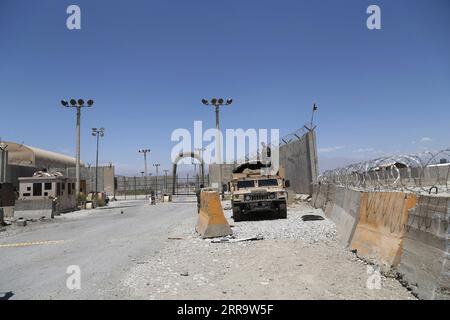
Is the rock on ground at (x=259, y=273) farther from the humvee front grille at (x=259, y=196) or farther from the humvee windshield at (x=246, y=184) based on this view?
the humvee windshield at (x=246, y=184)

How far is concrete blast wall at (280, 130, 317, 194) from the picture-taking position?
24609 millimetres

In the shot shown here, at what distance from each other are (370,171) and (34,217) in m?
19.7

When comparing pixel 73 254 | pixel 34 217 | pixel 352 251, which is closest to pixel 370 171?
pixel 352 251

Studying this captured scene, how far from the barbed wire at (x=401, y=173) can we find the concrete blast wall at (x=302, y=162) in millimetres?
10300

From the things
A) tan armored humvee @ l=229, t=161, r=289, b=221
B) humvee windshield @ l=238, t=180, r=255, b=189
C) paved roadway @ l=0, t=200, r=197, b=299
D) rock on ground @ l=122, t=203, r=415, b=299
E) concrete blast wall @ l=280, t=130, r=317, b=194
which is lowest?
paved roadway @ l=0, t=200, r=197, b=299

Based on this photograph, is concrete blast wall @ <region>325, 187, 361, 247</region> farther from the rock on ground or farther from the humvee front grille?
the humvee front grille

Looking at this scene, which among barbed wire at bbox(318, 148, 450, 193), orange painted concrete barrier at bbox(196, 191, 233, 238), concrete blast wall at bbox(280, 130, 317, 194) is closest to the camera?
barbed wire at bbox(318, 148, 450, 193)

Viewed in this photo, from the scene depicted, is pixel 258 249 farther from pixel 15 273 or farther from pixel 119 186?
pixel 119 186

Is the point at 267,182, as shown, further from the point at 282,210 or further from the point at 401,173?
the point at 401,173

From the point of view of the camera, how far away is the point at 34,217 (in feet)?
78.8

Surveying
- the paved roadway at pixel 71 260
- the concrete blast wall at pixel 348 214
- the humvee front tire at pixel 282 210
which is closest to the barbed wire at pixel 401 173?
the concrete blast wall at pixel 348 214

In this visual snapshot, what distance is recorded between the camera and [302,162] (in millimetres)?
26594

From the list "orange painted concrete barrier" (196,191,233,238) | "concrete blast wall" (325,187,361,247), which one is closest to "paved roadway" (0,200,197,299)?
"orange painted concrete barrier" (196,191,233,238)

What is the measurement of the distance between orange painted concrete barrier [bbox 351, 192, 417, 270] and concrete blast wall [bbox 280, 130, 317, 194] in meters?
14.4
